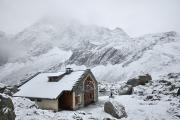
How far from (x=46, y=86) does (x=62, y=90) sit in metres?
5.13

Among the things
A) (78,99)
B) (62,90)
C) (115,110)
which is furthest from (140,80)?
(115,110)

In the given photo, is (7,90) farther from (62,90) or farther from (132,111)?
(132,111)

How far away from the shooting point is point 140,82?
5794 centimetres

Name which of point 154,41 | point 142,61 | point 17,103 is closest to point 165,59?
point 142,61

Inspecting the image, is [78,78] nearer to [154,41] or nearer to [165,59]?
[165,59]

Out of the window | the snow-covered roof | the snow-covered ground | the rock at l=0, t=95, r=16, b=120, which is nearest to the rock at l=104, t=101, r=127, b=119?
the snow-covered ground

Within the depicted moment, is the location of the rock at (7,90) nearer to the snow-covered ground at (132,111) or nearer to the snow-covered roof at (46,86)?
the snow-covered roof at (46,86)

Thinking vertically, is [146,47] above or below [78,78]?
above

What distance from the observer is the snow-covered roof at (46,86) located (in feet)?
122

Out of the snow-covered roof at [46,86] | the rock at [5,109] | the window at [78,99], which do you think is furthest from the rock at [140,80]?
the rock at [5,109]

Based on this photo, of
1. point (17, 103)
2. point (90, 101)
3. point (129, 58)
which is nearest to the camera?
point (17, 103)

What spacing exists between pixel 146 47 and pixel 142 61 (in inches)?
857

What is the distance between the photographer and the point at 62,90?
120 ft

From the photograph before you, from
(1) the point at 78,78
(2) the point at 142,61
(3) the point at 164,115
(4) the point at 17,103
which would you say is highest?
(2) the point at 142,61
